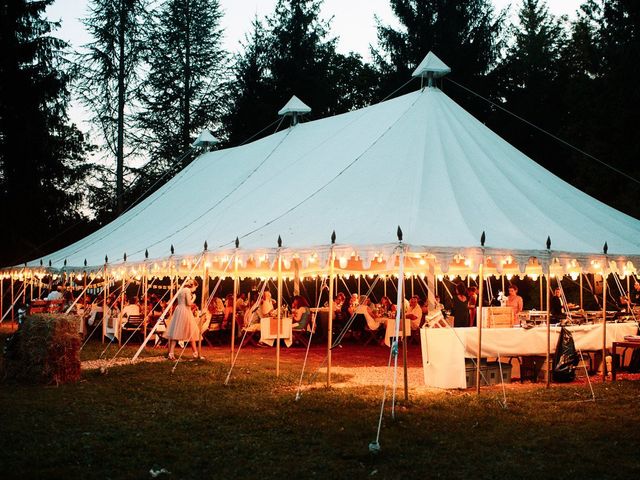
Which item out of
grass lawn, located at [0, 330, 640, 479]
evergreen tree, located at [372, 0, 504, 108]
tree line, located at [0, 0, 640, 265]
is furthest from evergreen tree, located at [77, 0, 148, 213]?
grass lawn, located at [0, 330, 640, 479]

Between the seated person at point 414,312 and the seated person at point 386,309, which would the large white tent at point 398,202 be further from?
the seated person at point 386,309

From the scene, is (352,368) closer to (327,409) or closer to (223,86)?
(327,409)

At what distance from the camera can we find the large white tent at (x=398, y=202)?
8922 millimetres

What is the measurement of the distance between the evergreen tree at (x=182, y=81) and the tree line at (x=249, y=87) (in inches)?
2.4

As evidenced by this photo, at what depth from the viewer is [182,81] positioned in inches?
1249

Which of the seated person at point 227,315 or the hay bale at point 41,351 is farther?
the seated person at point 227,315

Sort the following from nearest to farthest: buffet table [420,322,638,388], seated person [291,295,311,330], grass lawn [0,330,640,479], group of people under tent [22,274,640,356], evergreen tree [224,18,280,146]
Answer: grass lawn [0,330,640,479], buffet table [420,322,638,388], group of people under tent [22,274,640,356], seated person [291,295,311,330], evergreen tree [224,18,280,146]

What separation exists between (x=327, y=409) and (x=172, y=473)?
2.75 meters

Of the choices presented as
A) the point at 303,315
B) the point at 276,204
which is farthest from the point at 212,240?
the point at 303,315

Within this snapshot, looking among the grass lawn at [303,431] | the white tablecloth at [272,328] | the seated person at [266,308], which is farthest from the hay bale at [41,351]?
the seated person at [266,308]

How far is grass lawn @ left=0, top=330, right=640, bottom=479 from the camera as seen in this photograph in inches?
220

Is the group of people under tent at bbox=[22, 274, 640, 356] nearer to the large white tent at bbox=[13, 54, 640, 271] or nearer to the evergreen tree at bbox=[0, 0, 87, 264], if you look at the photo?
the large white tent at bbox=[13, 54, 640, 271]

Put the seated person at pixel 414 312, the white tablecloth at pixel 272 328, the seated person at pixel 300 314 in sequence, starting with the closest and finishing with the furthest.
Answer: the white tablecloth at pixel 272 328 < the seated person at pixel 414 312 < the seated person at pixel 300 314

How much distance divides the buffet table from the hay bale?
4.95 meters
